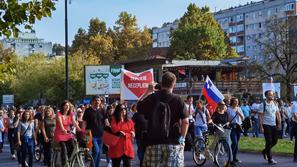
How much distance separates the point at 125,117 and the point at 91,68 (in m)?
28.1

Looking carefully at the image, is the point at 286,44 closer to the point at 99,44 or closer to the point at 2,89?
the point at 99,44

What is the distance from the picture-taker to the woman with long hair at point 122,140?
11438mm

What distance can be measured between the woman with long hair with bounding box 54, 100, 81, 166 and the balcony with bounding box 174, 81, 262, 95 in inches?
1781

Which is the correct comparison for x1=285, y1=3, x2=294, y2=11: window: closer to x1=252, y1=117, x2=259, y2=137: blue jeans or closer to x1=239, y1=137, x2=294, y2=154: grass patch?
x1=252, y1=117, x2=259, y2=137: blue jeans

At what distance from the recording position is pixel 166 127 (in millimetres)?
7770

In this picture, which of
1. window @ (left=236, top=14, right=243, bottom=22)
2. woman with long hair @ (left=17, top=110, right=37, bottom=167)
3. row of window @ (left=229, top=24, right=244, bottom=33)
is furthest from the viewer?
row of window @ (left=229, top=24, right=244, bottom=33)

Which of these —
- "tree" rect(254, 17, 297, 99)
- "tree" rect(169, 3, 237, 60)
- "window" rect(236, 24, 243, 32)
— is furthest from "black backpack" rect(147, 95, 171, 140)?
"window" rect(236, 24, 243, 32)

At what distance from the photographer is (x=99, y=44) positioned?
78062mm

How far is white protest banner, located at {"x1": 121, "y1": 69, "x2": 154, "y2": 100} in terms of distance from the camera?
18.9m

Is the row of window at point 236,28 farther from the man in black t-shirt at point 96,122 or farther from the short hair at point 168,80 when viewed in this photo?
the short hair at point 168,80

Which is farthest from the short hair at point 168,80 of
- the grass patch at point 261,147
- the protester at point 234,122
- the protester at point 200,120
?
the grass patch at point 261,147

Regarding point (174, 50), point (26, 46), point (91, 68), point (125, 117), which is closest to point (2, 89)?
point (174, 50)

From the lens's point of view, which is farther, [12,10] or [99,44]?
[99,44]

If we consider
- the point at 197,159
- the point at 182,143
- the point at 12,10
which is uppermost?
the point at 12,10
